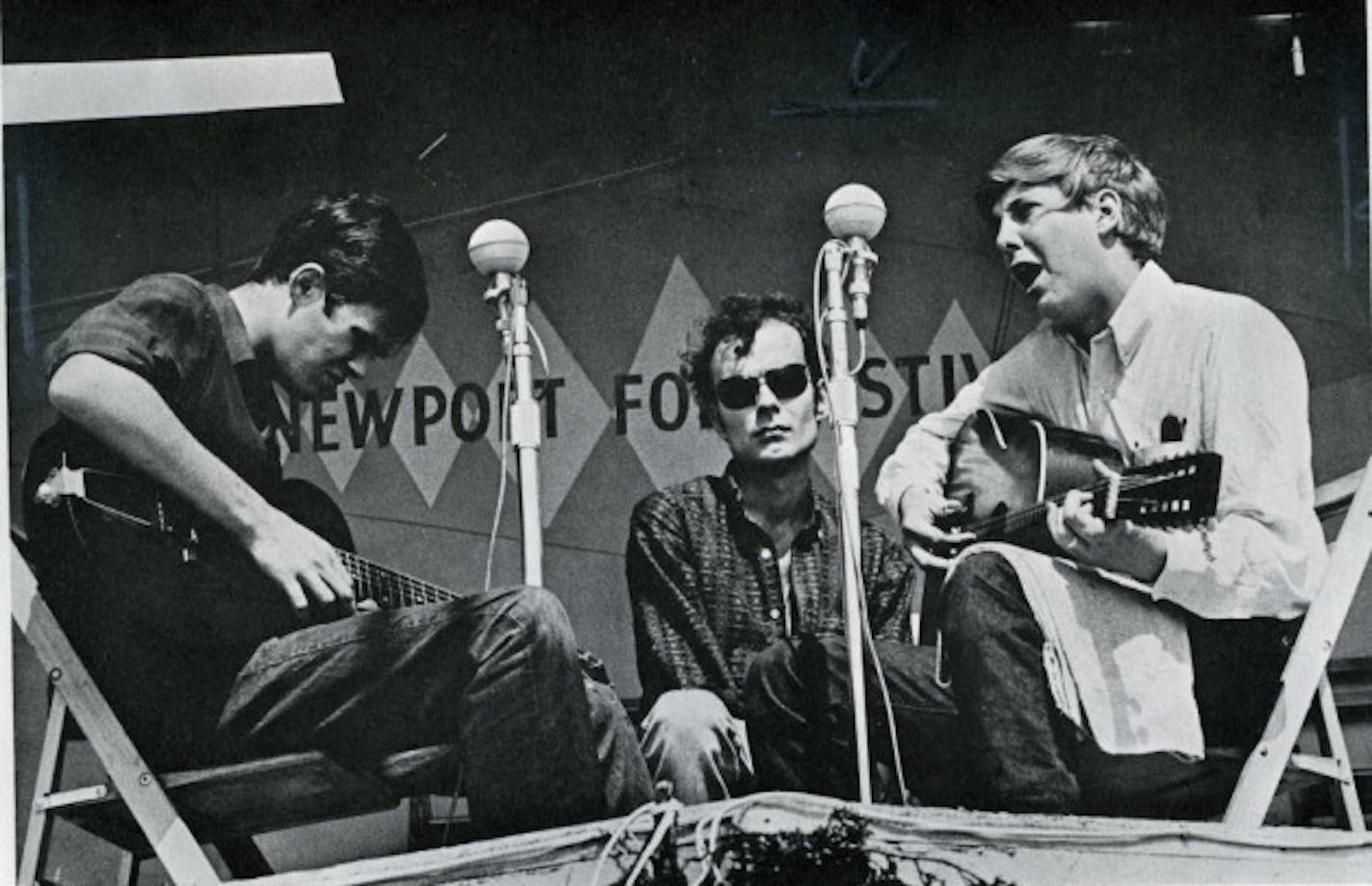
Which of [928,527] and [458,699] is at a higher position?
[928,527]

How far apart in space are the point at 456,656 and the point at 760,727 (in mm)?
955

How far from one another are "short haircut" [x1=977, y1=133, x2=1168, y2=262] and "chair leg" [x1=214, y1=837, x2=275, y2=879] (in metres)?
3.08

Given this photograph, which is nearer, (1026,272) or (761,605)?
(761,605)

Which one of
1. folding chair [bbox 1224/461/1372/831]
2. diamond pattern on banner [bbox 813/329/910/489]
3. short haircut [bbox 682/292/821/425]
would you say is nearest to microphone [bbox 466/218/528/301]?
short haircut [bbox 682/292/821/425]

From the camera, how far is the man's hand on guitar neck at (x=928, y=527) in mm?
7031

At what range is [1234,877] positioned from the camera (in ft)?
22.0

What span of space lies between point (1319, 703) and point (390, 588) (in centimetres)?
291

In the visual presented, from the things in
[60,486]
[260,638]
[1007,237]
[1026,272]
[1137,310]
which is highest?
[1007,237]

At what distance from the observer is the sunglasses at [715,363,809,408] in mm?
7133

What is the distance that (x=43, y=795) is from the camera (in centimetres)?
679

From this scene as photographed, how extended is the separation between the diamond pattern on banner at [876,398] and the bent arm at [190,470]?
1711mm

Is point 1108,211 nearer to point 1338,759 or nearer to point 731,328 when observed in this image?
point 731,328

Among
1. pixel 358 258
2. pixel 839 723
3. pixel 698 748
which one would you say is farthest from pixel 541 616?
pixel 358 258

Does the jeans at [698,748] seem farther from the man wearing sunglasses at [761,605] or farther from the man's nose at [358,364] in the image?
the man's nose at [358,364]
